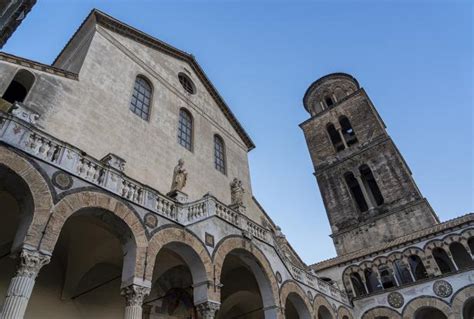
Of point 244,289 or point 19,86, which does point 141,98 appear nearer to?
point 19,86

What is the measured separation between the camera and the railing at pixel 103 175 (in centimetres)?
668

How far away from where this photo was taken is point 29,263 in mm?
5879

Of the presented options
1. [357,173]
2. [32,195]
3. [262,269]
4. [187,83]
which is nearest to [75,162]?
[32,195]

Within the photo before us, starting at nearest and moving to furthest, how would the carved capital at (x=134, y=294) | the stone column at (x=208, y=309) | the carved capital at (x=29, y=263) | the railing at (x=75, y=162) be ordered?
the carved capital at (x=29, y=263)
the railing at (x=75, y=162)
the carved capital at (x=134, y=294)
the stone column at (x=208, y=309)

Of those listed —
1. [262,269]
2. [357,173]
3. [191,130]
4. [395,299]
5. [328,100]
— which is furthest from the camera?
[328,100]

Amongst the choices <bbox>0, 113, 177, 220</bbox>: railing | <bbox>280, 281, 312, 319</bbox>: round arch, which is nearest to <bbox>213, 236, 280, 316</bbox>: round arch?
<bbox>280, 281, 312, 319</bbox>: round arch

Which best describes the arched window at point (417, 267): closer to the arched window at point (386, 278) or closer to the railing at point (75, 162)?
the arched window at point (386, 278)

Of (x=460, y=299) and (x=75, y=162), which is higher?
(x=75, y=162)

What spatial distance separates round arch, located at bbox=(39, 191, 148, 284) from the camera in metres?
6.50

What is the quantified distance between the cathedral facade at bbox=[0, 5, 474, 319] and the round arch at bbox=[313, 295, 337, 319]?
0.26ft

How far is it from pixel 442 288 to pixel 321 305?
6492 mm

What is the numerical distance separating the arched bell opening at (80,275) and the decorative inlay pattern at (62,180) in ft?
7.35

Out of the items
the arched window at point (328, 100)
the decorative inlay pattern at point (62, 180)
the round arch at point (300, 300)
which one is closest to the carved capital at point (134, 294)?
the decorative inlay pattern at point (62, 180)

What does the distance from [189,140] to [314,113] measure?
21.0m
